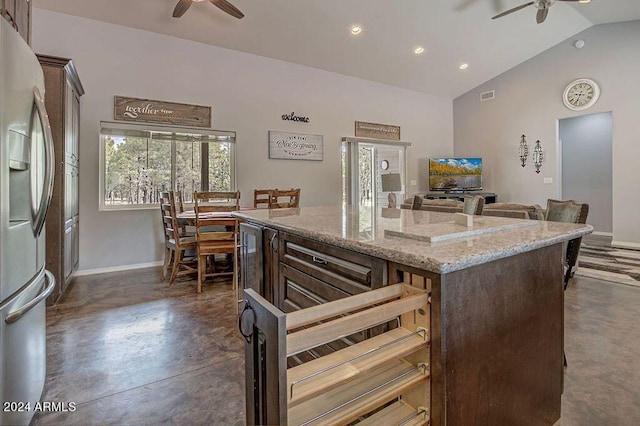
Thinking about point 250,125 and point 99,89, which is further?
point 250,125

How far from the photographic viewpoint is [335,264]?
4.26 feet

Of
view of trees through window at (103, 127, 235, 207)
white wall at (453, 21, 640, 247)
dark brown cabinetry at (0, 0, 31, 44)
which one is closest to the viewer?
dark brown cabinetry at (0, 0, 31, 44)

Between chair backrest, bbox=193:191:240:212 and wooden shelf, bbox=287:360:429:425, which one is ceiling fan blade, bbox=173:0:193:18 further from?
wooden shelf, bbox=287:360:429:425

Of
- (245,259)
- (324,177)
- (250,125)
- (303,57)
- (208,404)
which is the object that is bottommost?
(208,404)

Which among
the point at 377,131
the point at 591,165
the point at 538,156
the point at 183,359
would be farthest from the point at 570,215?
the point at 591,165

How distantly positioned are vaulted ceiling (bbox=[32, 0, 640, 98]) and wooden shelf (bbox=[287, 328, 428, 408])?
14.6ft

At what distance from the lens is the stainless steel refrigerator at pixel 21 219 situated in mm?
1133

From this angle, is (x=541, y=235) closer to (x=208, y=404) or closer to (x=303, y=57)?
(x=208, y=404)

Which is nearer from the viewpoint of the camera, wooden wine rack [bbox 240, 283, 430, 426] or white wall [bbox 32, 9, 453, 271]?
wooden wine rack [bbox 240, 283, 430, 426]

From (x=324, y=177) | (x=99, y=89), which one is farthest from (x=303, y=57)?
(x=99, y=89)

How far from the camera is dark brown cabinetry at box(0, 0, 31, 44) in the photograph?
150cm

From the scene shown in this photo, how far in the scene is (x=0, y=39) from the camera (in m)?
1.10

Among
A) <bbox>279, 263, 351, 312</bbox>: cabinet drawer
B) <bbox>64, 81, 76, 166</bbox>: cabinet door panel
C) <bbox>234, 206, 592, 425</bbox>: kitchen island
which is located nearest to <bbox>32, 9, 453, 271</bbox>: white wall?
<bbox>64, 81, 76, 166</bbox>: cabinet door panel

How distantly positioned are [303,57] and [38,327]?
17.1ft
